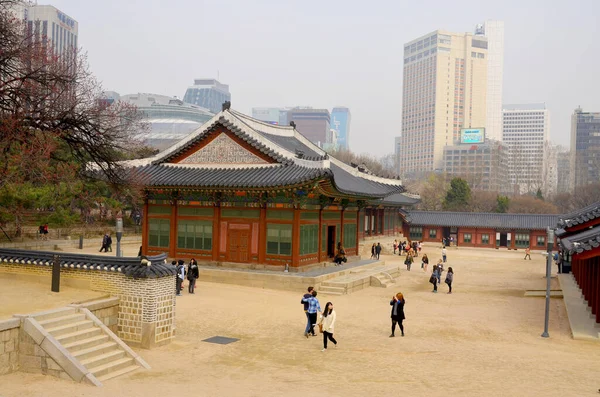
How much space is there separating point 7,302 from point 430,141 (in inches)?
7181

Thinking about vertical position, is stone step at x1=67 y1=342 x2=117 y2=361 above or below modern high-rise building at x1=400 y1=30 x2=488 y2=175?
below

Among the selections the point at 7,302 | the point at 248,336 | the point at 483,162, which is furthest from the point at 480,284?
the point at 483,162

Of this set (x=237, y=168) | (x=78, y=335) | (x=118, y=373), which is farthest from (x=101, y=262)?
(x=237, y=168)

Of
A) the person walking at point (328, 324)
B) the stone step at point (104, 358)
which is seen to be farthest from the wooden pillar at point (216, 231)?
the stone step at point (104, 358)

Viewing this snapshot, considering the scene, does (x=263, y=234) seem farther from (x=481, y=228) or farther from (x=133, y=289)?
(x=481, y=228)

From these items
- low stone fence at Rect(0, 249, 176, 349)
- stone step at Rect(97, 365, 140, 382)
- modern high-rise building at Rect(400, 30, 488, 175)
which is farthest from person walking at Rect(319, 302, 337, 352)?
modern high-rise building at Rect(400, 30, 488, 175)

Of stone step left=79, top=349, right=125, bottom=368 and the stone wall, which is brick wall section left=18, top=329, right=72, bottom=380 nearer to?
the stone wall

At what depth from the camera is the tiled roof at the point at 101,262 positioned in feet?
56.1

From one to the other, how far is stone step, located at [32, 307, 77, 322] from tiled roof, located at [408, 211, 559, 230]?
60.7 m

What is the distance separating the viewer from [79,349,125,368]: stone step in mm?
14140

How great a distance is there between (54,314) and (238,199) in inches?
752

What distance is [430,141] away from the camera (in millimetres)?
189375

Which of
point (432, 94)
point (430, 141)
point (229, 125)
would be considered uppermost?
point (432, 94)

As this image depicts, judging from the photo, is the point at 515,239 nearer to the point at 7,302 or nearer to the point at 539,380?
the point at 539,380
